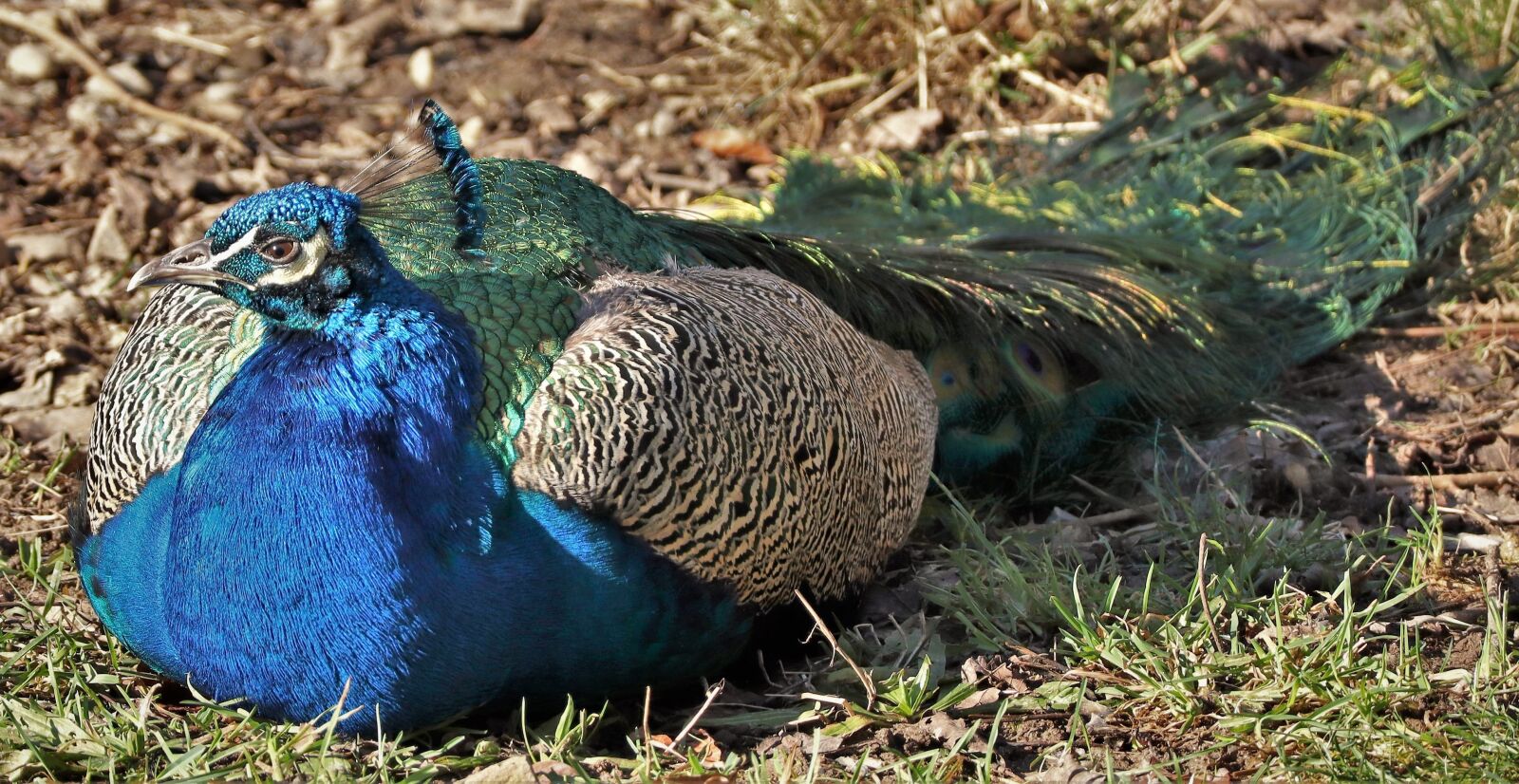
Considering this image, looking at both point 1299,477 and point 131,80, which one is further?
point 131,80

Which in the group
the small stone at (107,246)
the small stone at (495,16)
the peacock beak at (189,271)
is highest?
the peacock beak at (189,271)

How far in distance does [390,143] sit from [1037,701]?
193cm

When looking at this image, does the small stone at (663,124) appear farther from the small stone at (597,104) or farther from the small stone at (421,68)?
the small stone at (421,68)

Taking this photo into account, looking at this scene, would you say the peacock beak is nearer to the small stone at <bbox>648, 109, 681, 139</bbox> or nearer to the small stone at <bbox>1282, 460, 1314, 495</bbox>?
the small stone at <bbox>1282, 460, 1314, 495</bbox>

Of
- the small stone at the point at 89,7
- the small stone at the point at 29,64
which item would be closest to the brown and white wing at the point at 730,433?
the small stone at the point at 29,64

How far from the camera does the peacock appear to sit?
249cm

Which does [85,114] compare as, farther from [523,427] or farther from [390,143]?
[523,427]

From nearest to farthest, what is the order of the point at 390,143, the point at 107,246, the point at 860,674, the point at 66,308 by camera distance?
the point at 860,674
the point at 390,143
the point at 66,308
the point at 107,246

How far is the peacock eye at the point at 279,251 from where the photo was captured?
2514 millimetres

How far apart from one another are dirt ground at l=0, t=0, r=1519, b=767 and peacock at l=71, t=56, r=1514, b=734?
65 centimetres

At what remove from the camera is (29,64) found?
589cm

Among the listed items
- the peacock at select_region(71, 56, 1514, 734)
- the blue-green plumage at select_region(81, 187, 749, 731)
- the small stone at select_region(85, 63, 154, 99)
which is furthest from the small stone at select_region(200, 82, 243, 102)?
the blue-green plumage at select_region(81, 187, 749, 731)

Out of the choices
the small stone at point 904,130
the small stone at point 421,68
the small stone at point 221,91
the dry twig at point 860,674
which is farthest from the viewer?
the small stone at point 421,68

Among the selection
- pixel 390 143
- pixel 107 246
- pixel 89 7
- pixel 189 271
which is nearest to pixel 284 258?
pixel 189 271
